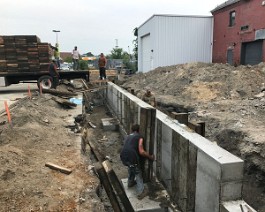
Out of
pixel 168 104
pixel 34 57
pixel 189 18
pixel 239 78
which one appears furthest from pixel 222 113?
pixel 189 18

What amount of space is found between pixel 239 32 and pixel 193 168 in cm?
2079

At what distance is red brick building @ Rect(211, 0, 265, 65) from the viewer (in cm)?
2038

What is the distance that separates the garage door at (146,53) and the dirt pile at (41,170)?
785 inches

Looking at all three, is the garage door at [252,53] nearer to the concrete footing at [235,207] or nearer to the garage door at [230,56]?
the garage door at [230,56]

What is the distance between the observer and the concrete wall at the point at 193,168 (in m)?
3.84

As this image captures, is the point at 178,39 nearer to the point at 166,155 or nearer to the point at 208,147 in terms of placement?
the point at 166,155

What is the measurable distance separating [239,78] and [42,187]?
1216cm

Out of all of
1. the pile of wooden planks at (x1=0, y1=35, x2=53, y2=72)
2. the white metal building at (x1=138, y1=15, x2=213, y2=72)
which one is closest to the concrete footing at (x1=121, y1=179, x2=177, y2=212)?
the pile of wooden planks at (x1=0, y1=35, x2=53, y2=72)

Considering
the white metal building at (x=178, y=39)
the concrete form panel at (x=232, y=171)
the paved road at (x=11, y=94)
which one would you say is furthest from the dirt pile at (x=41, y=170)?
the white metal building at (x=178, y=39)

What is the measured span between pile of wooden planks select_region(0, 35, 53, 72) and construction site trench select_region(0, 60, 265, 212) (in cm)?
288

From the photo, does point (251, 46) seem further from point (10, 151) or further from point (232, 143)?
point (10, 151)

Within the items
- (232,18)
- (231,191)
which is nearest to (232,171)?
(231,191)

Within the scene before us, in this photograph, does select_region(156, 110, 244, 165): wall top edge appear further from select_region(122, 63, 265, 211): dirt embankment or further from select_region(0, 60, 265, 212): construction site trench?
select_region(122, 63, 265, 211): dirt embankment

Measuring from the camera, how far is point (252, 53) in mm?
21547
